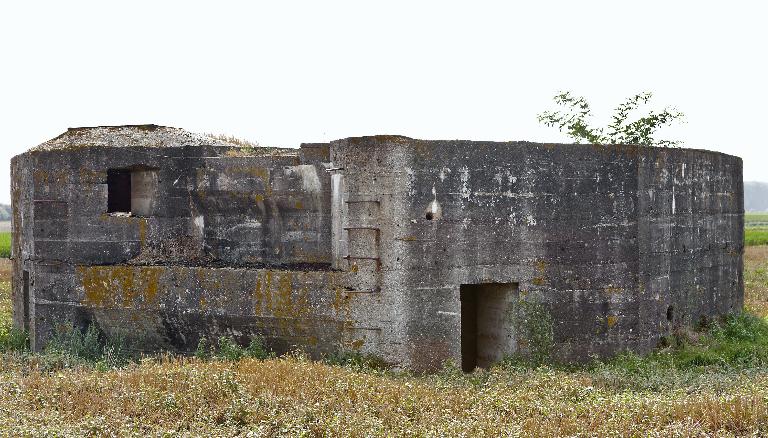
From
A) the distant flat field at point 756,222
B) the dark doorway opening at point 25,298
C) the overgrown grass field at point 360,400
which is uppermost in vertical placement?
the distant flat field at point 756,222

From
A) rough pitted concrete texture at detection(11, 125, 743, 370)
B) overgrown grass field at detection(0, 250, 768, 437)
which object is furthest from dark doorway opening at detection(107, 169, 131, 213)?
overgrown grass field at detection(0, 250, 768, 437)

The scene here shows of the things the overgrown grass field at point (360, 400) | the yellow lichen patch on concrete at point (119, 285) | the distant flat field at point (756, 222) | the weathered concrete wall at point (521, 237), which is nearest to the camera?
the overgrown grass field at point (360, 400)

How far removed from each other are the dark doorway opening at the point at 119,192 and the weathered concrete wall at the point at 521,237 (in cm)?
374

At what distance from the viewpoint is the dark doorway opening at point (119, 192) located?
36.9 feet

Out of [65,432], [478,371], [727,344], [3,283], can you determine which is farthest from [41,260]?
[3,283]

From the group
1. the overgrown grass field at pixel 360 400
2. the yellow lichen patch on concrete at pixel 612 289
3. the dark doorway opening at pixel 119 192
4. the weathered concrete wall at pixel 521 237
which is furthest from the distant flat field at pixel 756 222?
the overgrown grass field at pixel 360 400

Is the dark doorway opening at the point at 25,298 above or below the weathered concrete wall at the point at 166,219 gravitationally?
below

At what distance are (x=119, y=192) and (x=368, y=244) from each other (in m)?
4.44

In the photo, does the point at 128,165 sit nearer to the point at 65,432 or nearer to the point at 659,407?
the point at 65,432

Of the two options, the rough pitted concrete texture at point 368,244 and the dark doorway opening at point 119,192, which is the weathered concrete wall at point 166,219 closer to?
the rough pitted concrete texture at point 368,244

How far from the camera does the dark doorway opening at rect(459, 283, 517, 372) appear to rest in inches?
368

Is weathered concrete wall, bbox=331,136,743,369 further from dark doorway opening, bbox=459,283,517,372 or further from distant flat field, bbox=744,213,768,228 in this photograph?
distant flat field, bbox=744,213,768,228

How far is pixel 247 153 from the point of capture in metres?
10.2

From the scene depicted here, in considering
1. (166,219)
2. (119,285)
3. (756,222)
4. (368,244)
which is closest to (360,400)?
(368,244)
